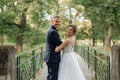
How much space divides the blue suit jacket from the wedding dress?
0.56 metres

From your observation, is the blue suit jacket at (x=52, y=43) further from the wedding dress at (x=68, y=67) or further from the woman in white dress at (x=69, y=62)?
the wedding dress at (x=68, y=67)

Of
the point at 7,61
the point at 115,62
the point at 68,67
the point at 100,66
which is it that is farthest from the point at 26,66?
the point at 115,62

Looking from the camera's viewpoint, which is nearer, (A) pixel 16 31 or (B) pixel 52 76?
(B) pixel 52 76

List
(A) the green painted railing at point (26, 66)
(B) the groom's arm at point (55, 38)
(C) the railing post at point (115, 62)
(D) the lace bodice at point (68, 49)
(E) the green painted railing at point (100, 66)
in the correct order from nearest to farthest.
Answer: (C) the railing post at point (115, 62)
(B) the groom's arm at point (55, 38)
(A) the green painted railing at point (26, 66)
(D) the lace bodice at point (68, 49)
(E) the green painted railing at point (100, 66)

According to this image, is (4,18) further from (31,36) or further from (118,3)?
(118,3)

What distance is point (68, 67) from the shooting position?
745cm

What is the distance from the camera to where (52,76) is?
22.1 ft

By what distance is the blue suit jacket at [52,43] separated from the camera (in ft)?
21.2

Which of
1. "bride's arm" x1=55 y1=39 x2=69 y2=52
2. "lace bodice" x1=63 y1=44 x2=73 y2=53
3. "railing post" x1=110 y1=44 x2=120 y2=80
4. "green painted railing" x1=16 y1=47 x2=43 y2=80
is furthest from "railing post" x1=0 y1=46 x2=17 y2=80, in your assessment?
"railing post" x1=110 y1=44 x2=120 y2=80

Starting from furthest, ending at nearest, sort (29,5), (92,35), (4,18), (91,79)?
(92,35)
(4,18)
(29,5)
(91,79)

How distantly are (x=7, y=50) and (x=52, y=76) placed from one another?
1.38m

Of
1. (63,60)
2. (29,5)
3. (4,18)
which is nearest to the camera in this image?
(63,60)

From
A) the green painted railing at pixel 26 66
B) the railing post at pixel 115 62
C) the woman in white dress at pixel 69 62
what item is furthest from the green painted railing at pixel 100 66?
the green painted railing at pixel 26 66

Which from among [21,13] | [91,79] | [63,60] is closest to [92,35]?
[21,13]
